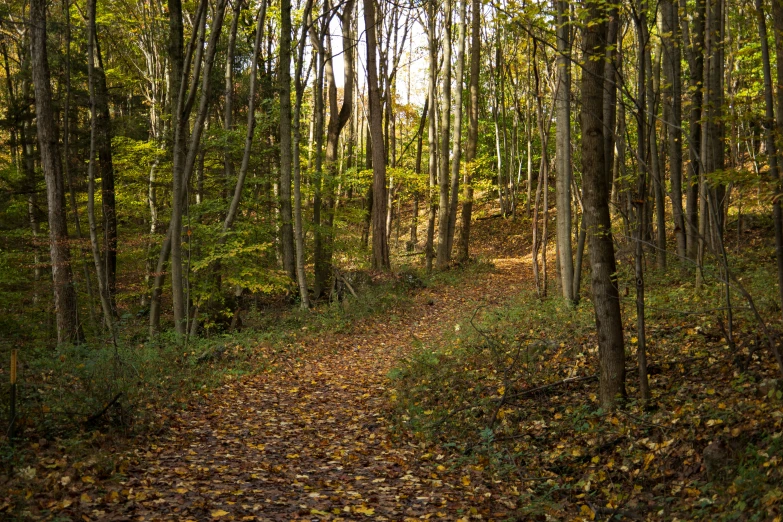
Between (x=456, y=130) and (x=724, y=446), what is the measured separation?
14.7 meters

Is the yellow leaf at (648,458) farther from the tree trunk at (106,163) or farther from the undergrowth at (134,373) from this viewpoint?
the tree trunk at (106,163)

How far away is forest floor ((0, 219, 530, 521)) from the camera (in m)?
4.61

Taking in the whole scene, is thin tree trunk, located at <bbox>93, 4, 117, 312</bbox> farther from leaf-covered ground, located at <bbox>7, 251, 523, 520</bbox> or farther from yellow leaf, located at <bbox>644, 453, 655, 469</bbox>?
yellow leaf, located at <bbox>644, 453, 655, 469</bbox>

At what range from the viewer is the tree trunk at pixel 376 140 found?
16328mm

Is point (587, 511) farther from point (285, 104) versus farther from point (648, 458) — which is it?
point (285, 104)

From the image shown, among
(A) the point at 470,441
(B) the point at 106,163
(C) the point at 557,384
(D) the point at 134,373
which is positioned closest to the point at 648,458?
(A) the point at 470,441

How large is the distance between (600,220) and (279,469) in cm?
426

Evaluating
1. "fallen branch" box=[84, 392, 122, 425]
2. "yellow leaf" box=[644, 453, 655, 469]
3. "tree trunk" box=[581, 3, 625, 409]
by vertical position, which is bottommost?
"yellow leaf" box=[644, 453, 655, 469]

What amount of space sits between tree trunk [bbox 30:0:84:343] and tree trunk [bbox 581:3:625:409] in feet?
32.7

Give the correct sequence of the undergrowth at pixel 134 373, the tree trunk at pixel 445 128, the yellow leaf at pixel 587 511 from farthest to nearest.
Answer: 1. the tree trunk at pixel 445 128
2. the undergrowth at pixel 134 373
3. the yellow leaf at pixel 587 511

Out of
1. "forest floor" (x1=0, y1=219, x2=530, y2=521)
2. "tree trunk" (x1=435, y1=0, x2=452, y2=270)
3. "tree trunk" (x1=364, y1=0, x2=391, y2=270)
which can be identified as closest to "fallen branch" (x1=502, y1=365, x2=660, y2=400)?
"forest floor" (x1=0, y1=219, x2=530, y2=521)

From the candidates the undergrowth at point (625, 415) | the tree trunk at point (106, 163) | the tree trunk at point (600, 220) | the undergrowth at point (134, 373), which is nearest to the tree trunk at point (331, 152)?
the undergrowth at point (134, 373)

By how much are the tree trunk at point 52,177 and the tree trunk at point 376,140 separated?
8.18m

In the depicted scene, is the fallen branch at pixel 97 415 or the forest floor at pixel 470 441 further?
the fallen branch at pixel 97 415
